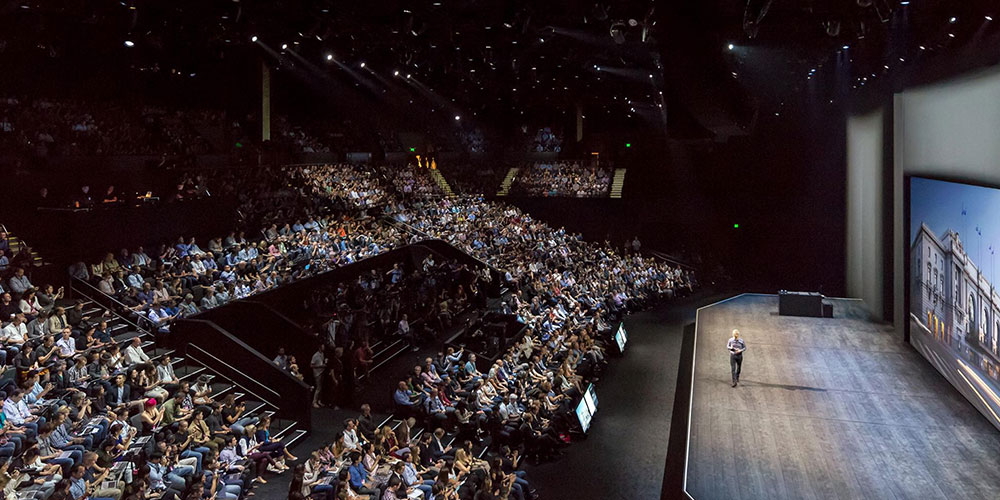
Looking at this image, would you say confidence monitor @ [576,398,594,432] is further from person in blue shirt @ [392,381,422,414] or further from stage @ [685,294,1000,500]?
person in blue shirt @ [392,381,422,414]

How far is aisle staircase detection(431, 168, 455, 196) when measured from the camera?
27816mm

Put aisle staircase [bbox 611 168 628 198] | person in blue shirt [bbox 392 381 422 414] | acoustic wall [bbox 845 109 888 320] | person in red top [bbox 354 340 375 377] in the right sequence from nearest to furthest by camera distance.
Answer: person in blue shirt [bbox 392 381 422 414]
person in red top [bbox 354 340 375 377]
acoustic wall [bbox 845 109 888 320]
aisle staircase [bbox 611 168 628 198]

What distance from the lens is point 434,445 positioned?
30.3 feet

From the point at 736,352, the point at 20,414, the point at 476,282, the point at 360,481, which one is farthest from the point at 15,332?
the point at 736,352

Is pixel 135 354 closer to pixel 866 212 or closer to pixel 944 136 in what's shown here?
pixel 944 136

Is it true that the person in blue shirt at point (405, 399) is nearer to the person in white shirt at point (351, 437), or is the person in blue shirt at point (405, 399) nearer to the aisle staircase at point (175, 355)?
the aisle staircase at point (175, 355)

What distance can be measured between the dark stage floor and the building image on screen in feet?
14.1

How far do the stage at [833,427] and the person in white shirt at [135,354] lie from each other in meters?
7.18

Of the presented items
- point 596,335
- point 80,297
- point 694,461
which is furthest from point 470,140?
point 694,461

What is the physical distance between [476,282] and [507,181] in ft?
41.8

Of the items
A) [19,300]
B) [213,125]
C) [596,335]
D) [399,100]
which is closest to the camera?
[19,300]

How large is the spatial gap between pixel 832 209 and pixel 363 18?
1723 centimetres

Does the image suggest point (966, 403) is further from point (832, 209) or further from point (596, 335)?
point (832, 209)

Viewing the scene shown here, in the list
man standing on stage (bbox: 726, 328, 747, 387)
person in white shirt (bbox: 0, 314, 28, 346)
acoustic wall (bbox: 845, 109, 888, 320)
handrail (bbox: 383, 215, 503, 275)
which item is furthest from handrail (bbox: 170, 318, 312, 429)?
acoustic wall (bbox: 845, 109, 888, 320)
